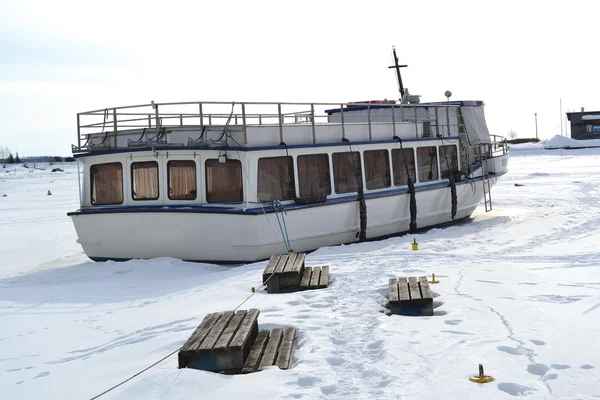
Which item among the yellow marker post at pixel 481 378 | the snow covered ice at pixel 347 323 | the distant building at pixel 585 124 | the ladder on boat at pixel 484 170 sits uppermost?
the distant building at pixel 585 124

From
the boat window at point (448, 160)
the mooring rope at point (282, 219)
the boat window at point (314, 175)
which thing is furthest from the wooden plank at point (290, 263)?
the boat window at point (448, 160)

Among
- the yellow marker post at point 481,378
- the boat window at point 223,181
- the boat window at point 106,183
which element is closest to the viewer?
the yellow marker post at point 481,378

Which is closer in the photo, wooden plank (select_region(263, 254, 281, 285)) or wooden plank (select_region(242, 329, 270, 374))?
wooden plank (select_region(242, 329, 270, 374))

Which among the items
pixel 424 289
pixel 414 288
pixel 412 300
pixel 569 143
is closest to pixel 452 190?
pixel 414 288

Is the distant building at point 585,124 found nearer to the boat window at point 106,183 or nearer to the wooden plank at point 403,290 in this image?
the boat window at point 106,183

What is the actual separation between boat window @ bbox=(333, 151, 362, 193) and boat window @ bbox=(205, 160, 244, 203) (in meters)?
2.70

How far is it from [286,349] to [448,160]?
1359cm

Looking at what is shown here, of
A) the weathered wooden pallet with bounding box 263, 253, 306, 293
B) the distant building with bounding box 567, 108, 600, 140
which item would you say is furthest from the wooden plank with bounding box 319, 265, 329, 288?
the distant building with bounding box 567, 108, 600, 140

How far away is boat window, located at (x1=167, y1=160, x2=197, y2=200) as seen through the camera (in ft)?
45.5

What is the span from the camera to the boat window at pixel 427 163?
1816 centimetres

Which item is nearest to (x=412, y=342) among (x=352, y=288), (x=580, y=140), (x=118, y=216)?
(x=352, y=288)

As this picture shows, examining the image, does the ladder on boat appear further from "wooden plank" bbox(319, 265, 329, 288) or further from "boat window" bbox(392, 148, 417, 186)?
"wooden plank" bbox(319, 265, 329, 288)

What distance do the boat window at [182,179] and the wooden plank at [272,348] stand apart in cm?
693

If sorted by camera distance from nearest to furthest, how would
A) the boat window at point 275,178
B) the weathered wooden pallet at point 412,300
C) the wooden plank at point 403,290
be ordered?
1. the weathered wooden pallet at point 412,300
2. the wooden plank at point 403,290
3. the boat window at point 275,178
